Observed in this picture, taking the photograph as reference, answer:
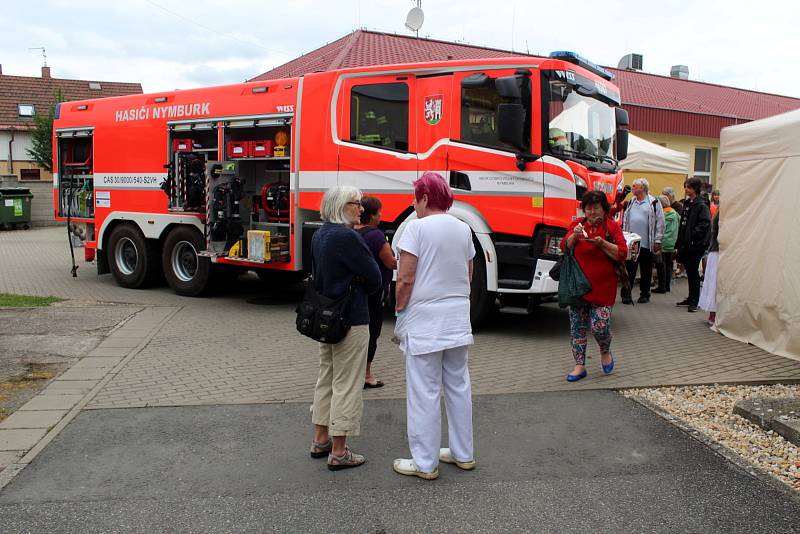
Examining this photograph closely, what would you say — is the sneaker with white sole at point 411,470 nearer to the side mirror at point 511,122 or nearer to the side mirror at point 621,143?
the side mirror at point 511,122

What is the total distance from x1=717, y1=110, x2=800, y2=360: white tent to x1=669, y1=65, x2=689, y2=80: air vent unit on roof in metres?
27.0

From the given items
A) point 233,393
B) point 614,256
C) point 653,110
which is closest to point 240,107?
point 233,393

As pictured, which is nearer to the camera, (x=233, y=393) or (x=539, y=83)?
(x=233, y=393)

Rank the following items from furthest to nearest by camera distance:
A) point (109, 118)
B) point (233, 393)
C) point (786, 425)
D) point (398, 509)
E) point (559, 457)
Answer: point (109, 118) → point (233, 393) → point (786, 425) → point (559, 457) → point (398, 509)

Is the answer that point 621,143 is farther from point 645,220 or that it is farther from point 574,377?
point 574,377

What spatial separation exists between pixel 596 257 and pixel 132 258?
27.0 feet

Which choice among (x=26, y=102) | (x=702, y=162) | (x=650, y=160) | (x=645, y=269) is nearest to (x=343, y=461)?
(x=645, y=269)

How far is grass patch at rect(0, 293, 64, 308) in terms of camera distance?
9935mm

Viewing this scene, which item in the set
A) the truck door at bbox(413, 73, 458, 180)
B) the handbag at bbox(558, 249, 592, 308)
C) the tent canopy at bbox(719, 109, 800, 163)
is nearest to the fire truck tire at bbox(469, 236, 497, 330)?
the truck door at bbox(413, 73, 458, 180)

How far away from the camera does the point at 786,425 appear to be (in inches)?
194

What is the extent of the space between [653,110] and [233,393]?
21.0 metres

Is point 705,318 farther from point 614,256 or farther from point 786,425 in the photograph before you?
point 786,425

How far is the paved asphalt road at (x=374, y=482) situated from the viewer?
3666mm

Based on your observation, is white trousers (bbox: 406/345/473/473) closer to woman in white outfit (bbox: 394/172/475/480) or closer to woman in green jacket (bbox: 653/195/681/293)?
woman in white outfit (bbox: 394/172/475/480)
